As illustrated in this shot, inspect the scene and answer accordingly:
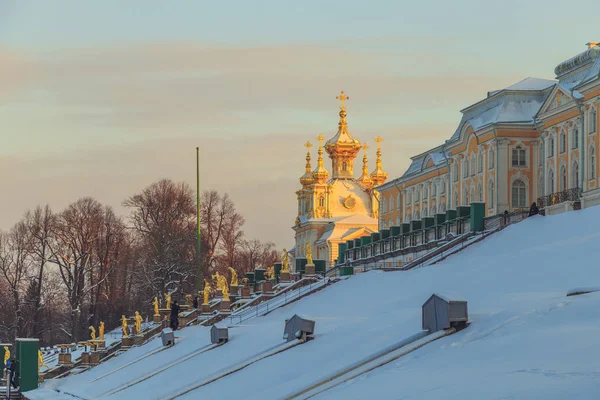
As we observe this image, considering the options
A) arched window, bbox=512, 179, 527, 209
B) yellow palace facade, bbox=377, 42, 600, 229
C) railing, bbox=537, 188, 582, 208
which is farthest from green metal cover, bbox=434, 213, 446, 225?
arched window, bbox=512, 179, 527, 209

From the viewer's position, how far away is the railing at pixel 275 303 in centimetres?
4541

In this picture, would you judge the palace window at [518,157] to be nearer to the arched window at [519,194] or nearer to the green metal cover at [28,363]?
the arched window at [519,194]

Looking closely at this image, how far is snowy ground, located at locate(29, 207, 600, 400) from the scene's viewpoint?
16734mm

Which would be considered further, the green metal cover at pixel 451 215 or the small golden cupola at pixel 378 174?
the small golden cupola at pixel 378 174

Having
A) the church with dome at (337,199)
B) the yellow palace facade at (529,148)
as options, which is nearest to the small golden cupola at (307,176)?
the church with dome at (337,199)

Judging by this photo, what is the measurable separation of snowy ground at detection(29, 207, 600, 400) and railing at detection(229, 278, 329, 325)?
5.13 ft

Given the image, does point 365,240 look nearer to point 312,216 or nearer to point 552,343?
point 312,216

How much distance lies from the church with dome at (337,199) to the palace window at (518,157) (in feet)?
148

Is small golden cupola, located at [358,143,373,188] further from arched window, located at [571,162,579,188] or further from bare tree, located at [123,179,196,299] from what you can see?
arched window, located at [571,162,579,188]

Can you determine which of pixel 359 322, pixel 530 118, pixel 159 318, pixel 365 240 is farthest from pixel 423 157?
pixel 359 322

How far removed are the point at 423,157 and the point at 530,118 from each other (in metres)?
23.7

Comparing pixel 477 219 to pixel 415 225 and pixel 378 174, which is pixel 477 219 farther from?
pixel 378 174

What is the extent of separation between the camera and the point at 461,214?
51.5 m

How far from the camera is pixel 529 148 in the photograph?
6072 cm
